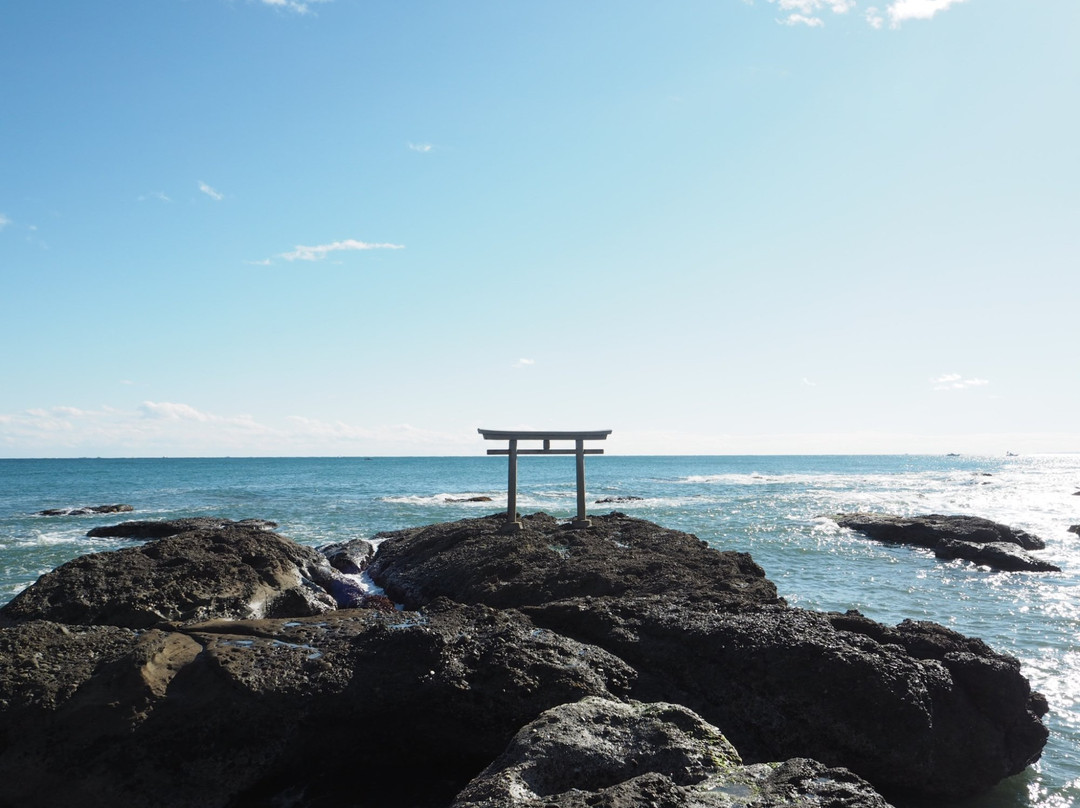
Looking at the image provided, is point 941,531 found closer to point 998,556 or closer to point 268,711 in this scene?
point 998,556

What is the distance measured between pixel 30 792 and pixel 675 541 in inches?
431

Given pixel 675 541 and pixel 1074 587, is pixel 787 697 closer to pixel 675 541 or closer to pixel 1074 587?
pixel 675 541

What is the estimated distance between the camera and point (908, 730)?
6.12 metres

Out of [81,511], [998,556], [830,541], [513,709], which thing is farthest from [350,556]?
[81,511]

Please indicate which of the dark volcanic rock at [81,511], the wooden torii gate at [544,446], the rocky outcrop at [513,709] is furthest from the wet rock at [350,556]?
the dark volcanic rock at [81,511]

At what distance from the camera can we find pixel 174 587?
31.4ft

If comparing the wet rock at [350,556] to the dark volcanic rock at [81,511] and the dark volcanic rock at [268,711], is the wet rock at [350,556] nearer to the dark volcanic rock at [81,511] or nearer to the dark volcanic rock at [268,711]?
the dark volcanic rock at [268,711]

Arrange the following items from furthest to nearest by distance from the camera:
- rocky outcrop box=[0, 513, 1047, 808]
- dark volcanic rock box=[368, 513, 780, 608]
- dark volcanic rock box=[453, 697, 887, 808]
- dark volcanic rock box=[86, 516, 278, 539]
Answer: dark volcanic rock box=[86, 516, 278, 539], dark volcanic rock box=[368, 513, 780, 608], rocky outcrop box=[0, 513, 1047, 808], dark volcanic rock box=[453, 697, 887, 808]

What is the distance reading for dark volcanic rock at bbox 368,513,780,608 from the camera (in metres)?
10.2

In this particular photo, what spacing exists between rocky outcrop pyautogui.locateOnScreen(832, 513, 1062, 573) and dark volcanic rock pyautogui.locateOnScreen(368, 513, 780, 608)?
31.9ft

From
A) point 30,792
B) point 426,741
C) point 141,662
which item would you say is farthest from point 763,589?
point 30,792

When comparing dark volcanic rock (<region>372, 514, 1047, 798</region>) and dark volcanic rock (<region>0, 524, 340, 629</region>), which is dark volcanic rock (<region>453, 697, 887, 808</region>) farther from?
dark volcanic rock (<region>0, 524, 340, 629</region>)

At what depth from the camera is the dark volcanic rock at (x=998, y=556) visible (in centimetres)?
1786

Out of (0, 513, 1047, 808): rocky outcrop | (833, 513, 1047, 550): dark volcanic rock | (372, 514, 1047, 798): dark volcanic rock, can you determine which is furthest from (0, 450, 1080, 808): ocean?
(0, 513, 1047, 808): rocky outcrop
